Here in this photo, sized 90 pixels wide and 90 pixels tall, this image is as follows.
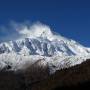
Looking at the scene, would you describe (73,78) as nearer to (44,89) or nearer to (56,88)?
(56,88)

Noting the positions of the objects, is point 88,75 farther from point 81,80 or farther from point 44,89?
point 44,89

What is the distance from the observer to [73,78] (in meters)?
30.4

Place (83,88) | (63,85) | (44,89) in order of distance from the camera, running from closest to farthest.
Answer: (83,88)
(63,85)
(44,89)

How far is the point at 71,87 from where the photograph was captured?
28.6m

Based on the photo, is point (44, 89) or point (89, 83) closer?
point (89, 83)

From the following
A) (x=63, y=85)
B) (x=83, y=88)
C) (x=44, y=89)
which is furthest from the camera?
(x=44, y=89)

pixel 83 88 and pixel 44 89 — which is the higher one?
pixel 44 89

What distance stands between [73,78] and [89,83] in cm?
241

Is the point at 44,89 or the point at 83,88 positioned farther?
the point at 44,89

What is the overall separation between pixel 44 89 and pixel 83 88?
6.71m

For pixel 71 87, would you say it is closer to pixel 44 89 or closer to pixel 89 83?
pixel 89 83

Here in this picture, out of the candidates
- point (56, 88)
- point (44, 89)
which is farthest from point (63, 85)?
point (44, 89)

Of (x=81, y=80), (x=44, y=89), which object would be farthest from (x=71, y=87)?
(x=44, y=89)

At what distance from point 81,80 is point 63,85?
5.68 feet
